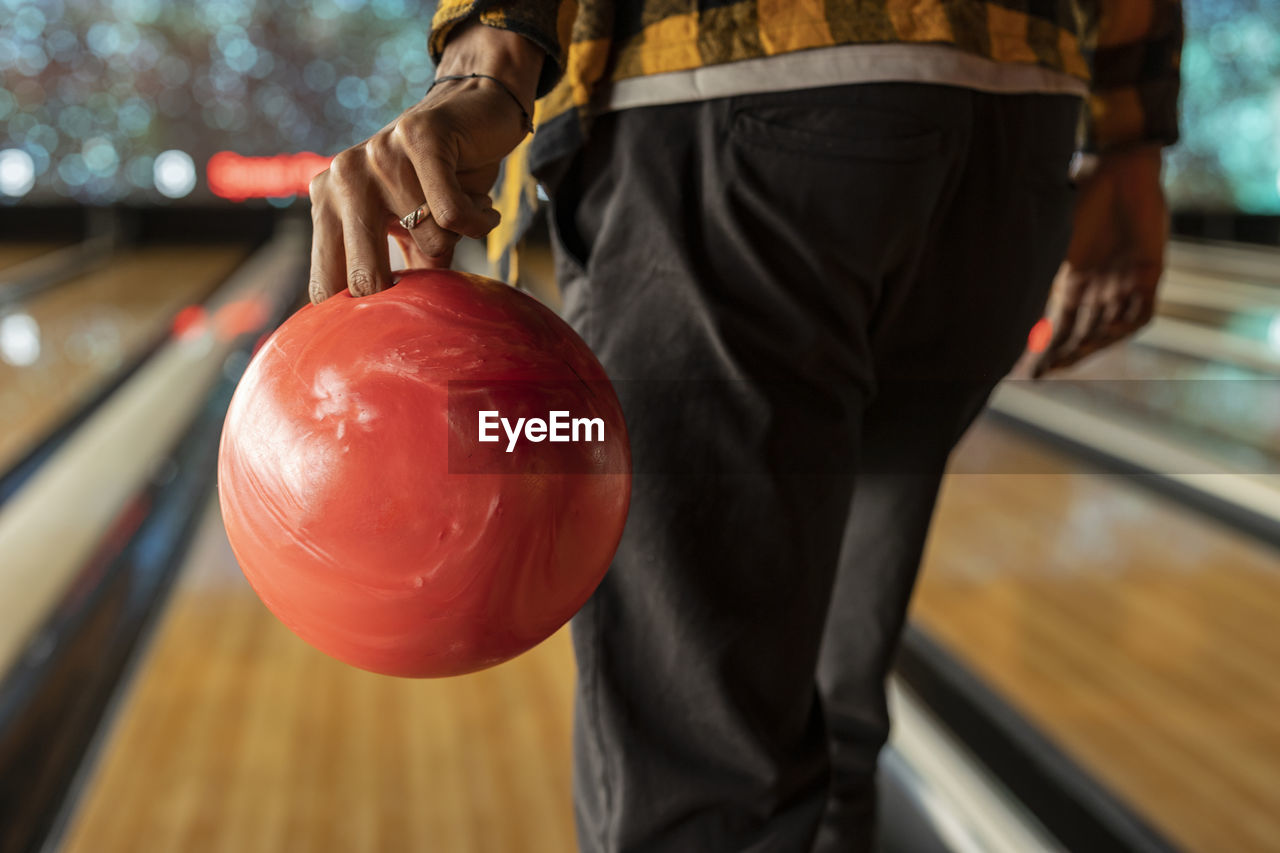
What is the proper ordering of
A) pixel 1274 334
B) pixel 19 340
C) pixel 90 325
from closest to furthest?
pixel 1274 334 → pixel 19 340 → pixel 90 325

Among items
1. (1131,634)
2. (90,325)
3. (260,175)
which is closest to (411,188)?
(1131,634)

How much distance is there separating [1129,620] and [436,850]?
3.46 feet

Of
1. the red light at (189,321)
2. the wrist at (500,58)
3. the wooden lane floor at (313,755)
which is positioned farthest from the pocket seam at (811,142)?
the red light at (189,321)

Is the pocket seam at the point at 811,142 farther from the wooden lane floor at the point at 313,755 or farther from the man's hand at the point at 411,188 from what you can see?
the wooden lane floor at the point at 313,755

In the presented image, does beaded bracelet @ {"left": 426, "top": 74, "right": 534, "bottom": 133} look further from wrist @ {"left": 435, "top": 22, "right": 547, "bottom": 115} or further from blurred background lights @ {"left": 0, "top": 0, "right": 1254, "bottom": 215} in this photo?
blurred background lights @ {"left": 0, "top": 0, "right": 1254, "bottom": 215}

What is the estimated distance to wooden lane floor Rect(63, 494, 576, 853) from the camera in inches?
41.4

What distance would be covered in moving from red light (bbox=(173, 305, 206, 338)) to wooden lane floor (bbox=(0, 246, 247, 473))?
0.05 metres

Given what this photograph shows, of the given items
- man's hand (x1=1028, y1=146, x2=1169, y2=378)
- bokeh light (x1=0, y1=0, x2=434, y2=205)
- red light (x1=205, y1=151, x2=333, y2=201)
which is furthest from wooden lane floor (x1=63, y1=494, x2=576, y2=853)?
red light (x1=205, y1=151, x2=333, y2=201)

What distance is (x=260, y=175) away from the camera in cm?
632

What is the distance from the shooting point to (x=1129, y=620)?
149cm

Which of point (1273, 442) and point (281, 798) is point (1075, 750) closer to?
point (281, 798)

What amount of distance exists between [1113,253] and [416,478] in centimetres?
57

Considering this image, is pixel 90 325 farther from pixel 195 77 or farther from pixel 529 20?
pixel 529 20

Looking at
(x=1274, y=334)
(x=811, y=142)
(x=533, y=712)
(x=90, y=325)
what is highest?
(x=811, y=142)
